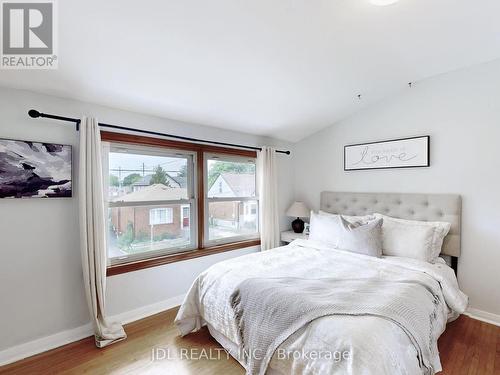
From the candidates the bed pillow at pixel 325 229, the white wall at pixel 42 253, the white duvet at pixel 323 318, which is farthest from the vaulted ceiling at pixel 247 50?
the white duvet at pixel 323 318

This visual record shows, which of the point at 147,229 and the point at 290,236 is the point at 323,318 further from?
the point at 290,236

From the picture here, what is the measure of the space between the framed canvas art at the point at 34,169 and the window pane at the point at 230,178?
150 centimetres

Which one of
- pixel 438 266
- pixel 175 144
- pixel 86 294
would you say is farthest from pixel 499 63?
pixel 86 294

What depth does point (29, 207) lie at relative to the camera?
202cm

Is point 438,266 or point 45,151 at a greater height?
point 45,151

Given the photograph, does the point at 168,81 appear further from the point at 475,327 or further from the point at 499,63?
the point at 475,327

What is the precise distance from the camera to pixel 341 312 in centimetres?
141

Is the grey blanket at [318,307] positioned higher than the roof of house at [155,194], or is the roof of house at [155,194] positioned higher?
the roof of house at [155,194]

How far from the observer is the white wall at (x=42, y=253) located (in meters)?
1.94

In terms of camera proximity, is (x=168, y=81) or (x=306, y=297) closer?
(x=306, y=297)

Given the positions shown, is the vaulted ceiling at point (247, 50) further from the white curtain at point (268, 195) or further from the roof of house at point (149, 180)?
the white curtain at point (268, 195)

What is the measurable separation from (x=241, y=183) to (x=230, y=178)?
208 mm

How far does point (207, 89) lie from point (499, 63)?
108 inches

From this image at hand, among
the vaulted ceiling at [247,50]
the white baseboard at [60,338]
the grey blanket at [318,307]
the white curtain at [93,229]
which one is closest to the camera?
the grey blanket at [318,307]
